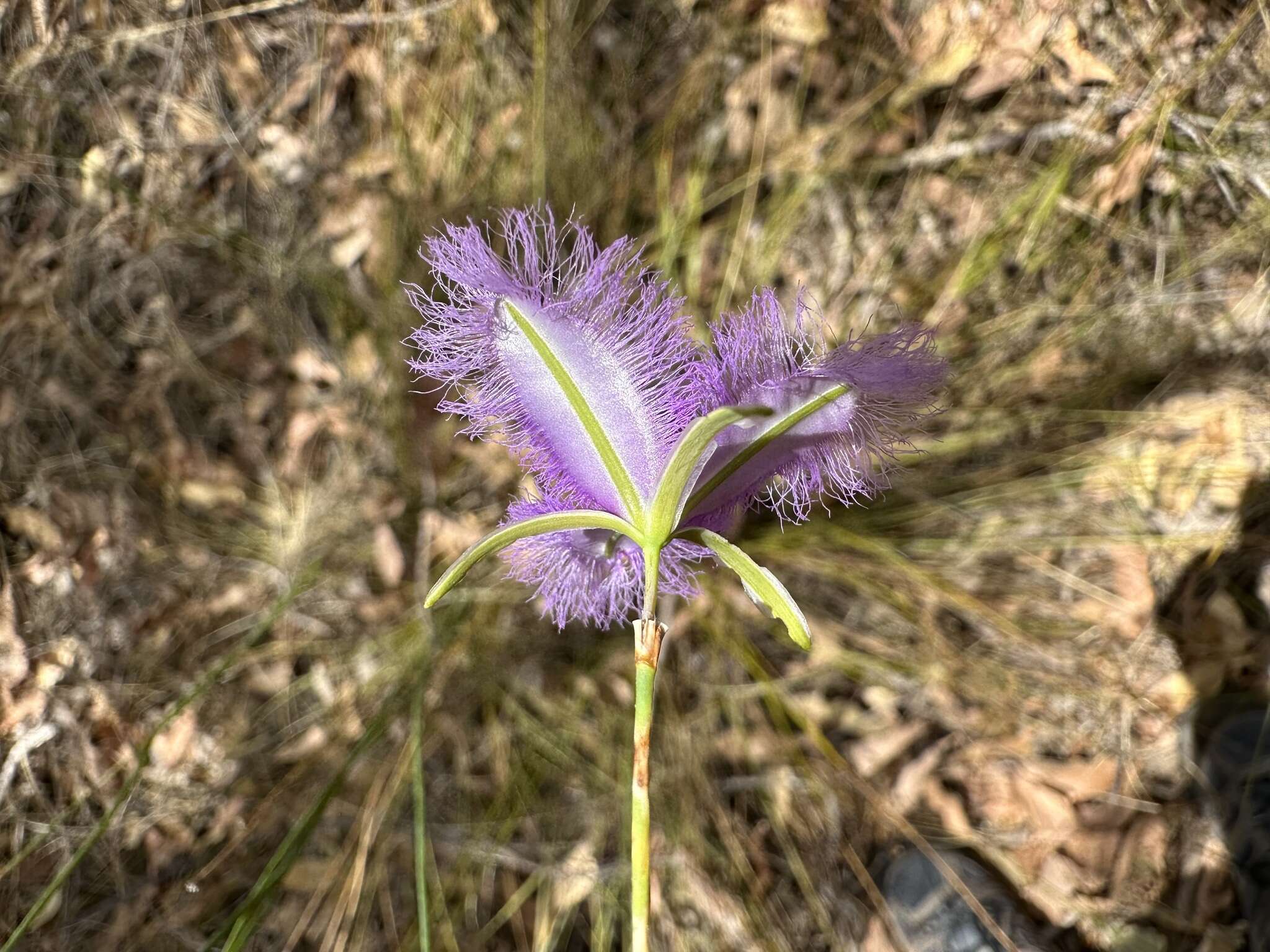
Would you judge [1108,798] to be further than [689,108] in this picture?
No

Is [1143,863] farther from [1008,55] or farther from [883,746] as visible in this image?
[1008,55]

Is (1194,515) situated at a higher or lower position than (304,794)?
higher

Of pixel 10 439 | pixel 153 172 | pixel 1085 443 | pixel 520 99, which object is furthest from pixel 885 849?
pixel 153 172

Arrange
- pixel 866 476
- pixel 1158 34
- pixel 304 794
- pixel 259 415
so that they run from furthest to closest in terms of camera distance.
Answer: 1. pixel 259 415
2. pixel 304 794
3. pixel 1158 34
4. pixel 866 476

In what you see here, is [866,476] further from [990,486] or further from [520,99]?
[520,99]

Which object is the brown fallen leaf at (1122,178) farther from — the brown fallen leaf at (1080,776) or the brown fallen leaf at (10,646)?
the brown fallen leaf at (10,646)

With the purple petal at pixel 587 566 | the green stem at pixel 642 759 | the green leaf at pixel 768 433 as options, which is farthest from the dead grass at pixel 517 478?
the green stem at pixel 642 759

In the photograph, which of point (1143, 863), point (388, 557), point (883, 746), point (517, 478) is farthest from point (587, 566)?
point (1143, 863)
